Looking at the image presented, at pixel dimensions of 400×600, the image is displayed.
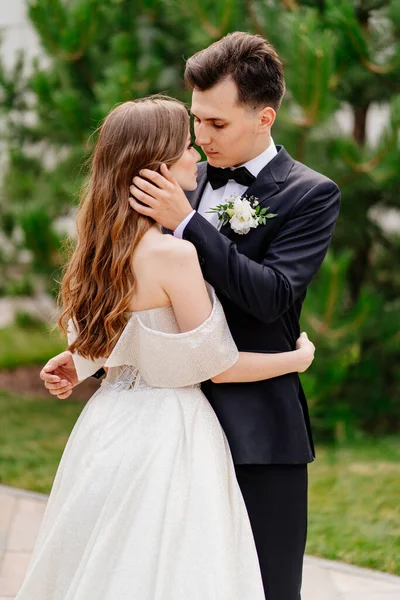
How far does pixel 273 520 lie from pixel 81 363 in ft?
2.13

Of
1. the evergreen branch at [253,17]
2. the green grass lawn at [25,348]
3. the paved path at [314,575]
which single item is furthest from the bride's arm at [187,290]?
the green grass lawn at [25,348]

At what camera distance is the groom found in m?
2.30

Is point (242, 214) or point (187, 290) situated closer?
point (187, 290)

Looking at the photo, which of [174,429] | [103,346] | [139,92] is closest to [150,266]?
[103,346]

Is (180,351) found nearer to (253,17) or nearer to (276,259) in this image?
(276,259)

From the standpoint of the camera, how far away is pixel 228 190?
8.21 feet

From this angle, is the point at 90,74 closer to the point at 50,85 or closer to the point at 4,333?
the point at 50,85

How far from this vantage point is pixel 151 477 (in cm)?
215

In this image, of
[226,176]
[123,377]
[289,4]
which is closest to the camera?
[123,377]

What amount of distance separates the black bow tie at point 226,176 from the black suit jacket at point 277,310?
0.16ft

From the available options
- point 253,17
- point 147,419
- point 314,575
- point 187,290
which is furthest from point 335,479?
point 187,290

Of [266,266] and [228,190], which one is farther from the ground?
[228,190]

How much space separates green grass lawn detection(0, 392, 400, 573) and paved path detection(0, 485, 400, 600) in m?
0.12

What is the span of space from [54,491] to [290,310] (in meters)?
0.78
